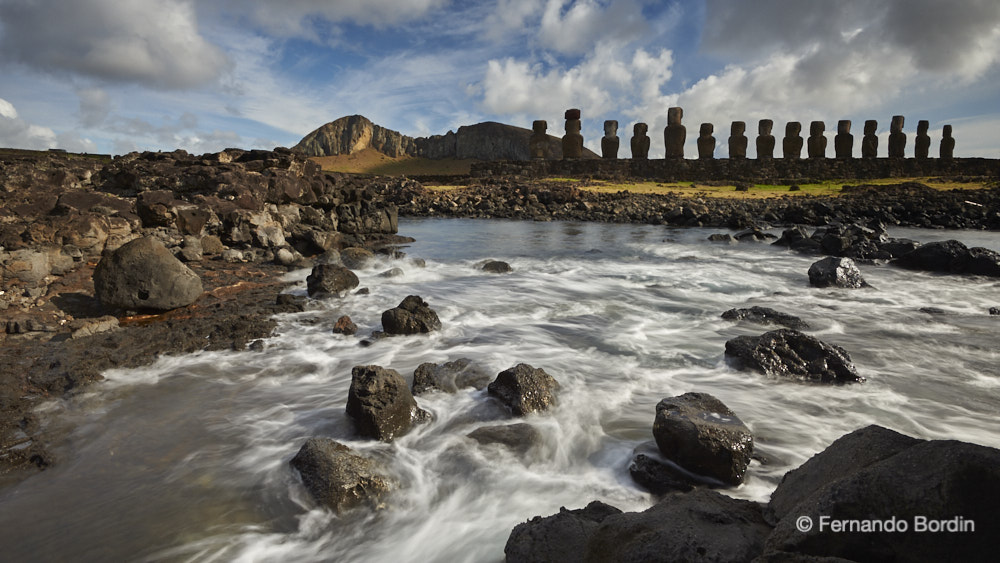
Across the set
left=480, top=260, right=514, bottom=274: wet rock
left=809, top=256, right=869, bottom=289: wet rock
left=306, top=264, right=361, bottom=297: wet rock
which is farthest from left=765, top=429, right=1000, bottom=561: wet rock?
left=480, top=260, right=514, bottom=274: wet rock

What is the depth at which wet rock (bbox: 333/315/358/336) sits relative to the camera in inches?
236

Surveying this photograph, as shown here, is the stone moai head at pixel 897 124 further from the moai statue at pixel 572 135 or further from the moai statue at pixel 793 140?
the moai statue at pixel 572 135

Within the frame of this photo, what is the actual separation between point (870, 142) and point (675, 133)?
1410 cm

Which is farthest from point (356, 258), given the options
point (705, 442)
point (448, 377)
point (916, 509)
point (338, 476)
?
point (916, 509)

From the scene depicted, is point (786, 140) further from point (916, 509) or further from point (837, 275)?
point (916, 509)

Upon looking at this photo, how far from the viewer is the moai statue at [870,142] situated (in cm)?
3778

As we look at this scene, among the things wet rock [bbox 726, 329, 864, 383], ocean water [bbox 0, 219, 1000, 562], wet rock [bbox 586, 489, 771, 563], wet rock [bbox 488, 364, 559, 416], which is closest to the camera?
wet rock [bbox 586, 489, 771, 563]

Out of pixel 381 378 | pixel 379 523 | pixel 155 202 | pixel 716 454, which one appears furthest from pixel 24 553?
pixel 155 202

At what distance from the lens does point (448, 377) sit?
4656 mm

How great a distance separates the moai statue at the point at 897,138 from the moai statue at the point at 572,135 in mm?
22956

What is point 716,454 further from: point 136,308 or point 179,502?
point 136,308

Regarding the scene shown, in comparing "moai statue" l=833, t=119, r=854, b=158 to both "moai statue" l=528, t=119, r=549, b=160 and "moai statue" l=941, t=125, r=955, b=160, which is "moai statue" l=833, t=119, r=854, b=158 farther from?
"moai statue" l=528, t=119, r=549, b=160

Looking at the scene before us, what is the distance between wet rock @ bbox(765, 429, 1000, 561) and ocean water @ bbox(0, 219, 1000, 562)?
147 centimetres

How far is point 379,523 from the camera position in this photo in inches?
112
